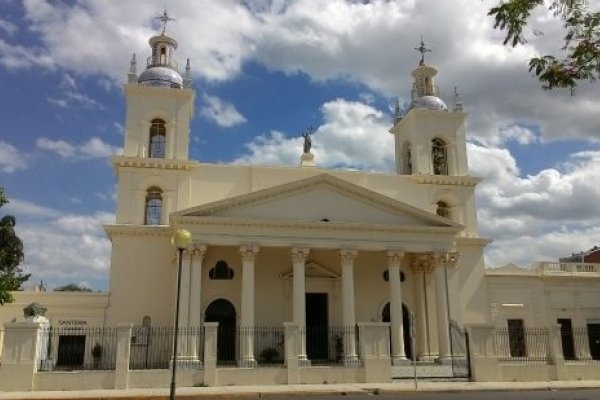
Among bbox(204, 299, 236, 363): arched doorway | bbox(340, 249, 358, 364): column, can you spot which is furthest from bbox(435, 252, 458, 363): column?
bbox(204, 299, 236, 363): arched doorway

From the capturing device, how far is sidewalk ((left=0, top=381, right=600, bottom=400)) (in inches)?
699

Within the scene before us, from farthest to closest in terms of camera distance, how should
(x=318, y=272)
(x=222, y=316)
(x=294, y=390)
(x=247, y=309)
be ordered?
(x=318, y=272), (x=222, y=316), (x=247, y=309), (x=294, y=390)

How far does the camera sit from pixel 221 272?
95.8 feet

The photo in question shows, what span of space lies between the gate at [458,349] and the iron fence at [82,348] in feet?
43.9

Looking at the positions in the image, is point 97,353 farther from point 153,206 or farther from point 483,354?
point 483,354

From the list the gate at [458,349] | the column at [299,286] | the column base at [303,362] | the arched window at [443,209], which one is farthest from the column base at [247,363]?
the arched window at [443,209]

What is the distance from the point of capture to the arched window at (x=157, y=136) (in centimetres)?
3216

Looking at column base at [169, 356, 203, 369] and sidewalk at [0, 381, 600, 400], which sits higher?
column base at [169, 356, 203, 369]

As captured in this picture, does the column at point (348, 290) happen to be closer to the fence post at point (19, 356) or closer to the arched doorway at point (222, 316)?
the arched doorway at point (222, 316)

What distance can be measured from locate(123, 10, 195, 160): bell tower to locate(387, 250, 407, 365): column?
A: 1195cm

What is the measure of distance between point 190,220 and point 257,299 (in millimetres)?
5936

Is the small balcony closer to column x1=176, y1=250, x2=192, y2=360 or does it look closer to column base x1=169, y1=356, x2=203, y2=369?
column x1=176, y1=250, x2=192, y2=360

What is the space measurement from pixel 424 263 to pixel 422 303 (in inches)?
80.6

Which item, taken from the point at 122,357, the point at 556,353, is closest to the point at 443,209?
the point at 556,353
